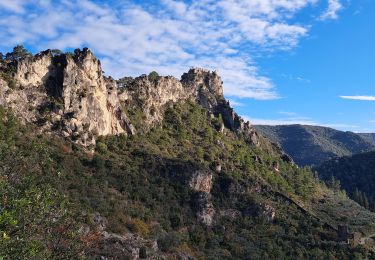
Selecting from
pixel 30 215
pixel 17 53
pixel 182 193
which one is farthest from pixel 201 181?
pixel 30 215

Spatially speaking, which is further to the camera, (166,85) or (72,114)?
(166,85)

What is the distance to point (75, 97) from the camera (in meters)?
94.1

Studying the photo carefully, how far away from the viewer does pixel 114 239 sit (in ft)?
209

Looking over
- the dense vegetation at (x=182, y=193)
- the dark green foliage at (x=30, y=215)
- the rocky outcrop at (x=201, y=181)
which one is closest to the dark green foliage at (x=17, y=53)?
the dense vegetation at (x=182, y=193)

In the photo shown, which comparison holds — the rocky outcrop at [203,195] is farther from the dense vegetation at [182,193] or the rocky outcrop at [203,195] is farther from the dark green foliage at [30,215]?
the dark green foliage at [30,215]

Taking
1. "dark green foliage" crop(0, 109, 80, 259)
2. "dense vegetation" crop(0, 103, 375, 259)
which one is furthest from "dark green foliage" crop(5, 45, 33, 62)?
"dark green foliage" crop(0, 109, 80, 259)

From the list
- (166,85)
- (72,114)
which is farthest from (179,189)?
(166,85)

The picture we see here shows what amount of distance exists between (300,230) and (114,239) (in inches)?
2195

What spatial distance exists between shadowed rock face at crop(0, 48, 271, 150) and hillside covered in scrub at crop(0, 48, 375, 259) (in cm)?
25

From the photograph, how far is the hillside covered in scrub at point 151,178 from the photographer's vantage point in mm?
74444

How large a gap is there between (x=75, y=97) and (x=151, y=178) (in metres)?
25.4

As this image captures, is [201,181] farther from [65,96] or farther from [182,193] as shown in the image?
[65,96]

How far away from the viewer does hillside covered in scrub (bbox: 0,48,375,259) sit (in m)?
74.4

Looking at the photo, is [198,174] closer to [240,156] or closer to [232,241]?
[232,241]
